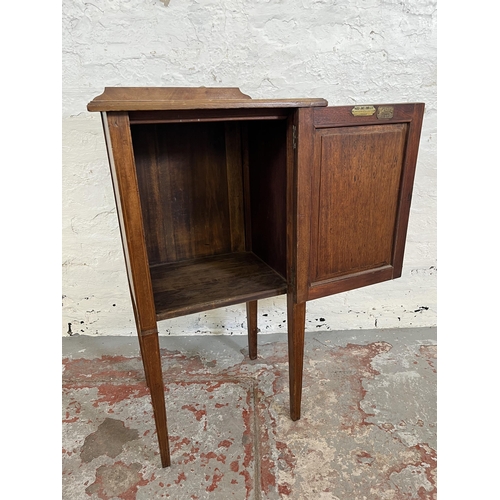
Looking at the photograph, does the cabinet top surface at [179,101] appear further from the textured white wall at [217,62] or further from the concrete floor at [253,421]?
the concrete floor at [253,421]

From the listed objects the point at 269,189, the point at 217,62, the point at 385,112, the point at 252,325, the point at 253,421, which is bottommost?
the point at 253,421

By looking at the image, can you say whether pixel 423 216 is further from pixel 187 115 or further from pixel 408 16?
pixel 187 115

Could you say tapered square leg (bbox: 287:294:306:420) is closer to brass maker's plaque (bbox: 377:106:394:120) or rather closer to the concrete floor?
the concrete floor

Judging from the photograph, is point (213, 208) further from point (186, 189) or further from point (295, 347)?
point (295, 347)

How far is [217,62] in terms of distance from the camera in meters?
1.77

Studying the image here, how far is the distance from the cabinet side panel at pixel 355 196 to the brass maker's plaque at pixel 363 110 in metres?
0.04

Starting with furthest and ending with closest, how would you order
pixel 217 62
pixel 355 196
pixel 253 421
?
pixel 217 62 < pixel 253 421 < pixel 355 196

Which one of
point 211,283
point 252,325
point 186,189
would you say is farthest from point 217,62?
point 252,325

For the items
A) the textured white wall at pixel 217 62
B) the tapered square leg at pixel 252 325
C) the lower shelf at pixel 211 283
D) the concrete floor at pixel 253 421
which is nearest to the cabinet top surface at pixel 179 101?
the textured white wall at pixel 217 62

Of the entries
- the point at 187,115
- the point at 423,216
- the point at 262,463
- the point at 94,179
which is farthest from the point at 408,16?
the point at 262,463

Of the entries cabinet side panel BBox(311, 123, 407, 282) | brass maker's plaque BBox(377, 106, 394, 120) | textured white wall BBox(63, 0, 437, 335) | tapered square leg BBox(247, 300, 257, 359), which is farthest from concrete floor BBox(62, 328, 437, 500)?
brass maker's plaque BBox(377, 106, 394, 120)

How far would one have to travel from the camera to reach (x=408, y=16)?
180 cm

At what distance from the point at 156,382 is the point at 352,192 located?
91 centimetres

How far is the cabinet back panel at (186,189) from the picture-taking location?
5.01ft
